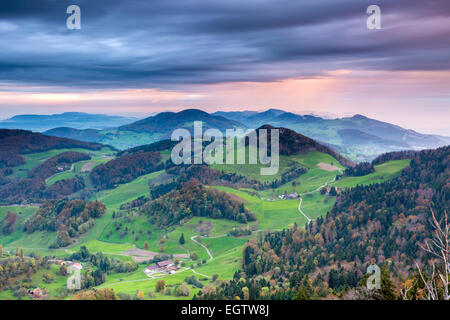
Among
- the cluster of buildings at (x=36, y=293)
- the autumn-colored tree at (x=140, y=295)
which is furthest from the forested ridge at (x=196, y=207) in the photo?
the autumn-colored tree at (x=140, y=295)

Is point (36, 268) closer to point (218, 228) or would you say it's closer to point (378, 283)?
point (218, 228)

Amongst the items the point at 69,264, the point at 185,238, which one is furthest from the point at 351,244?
the point at 69,264

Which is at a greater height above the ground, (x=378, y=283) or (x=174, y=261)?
(x=378, y=283)

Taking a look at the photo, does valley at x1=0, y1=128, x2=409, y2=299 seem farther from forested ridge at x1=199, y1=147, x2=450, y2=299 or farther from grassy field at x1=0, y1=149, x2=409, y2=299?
forested ridge at x1=199, y1=147, x2=450, y2=299

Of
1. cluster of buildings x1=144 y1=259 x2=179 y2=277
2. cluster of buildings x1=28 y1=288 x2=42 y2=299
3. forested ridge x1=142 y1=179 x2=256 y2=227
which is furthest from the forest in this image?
cluster of buildings x1=144 y1=259 x2=179 y2=277

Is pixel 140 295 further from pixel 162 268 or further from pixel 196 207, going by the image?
pixel 196 207

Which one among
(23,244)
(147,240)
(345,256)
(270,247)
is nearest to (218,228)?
(147,240)

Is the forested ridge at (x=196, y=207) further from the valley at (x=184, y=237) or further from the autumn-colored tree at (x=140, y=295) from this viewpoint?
the autumn-colored tree at (x=140, y=295)
